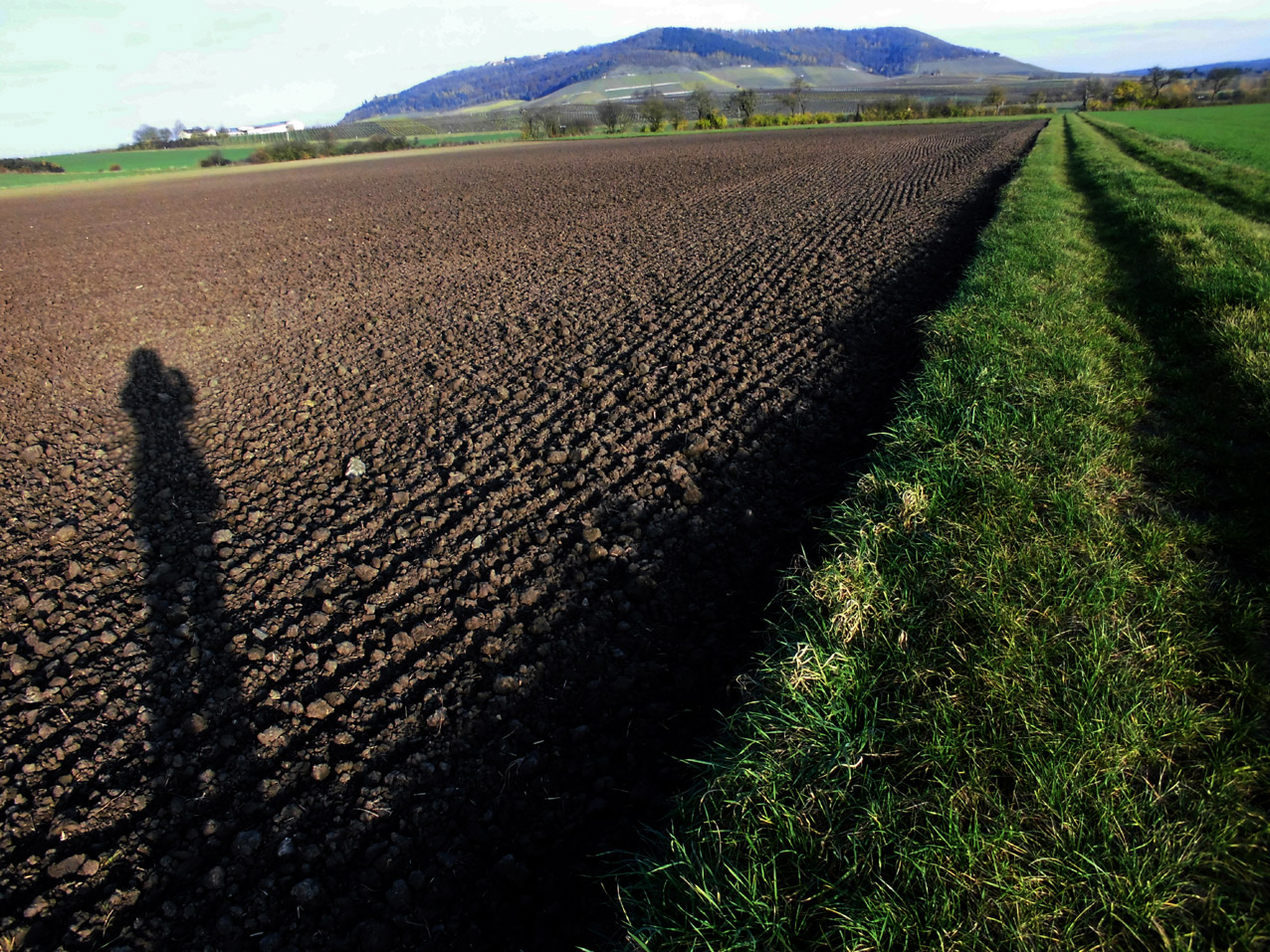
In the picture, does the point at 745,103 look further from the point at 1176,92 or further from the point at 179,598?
the point at 179,598

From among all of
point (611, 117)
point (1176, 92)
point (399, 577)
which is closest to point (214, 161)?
point (611, 117)

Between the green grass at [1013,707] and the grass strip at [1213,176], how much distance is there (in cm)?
1095

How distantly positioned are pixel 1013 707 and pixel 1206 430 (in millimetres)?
3299

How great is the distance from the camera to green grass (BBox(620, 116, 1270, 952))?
6.45 feet

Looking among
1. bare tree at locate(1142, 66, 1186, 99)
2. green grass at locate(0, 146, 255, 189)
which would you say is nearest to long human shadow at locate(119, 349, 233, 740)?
green grass at locate(0, 146, 255, 189)

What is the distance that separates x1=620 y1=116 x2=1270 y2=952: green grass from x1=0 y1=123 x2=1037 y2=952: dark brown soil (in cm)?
66

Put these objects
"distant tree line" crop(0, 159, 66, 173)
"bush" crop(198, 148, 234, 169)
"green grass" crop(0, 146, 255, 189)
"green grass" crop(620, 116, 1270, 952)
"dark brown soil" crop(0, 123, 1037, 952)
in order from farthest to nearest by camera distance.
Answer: "bush" crop(198, 148, 234, 169)
"distant tree line" crop(0, 159, 66, 173)
"green grass" crop(0, 146, 255, 189)
"dark brown soil" crop(0, 123, 1037, 952)
"green grass" crop(620, 116, 1270, 952)

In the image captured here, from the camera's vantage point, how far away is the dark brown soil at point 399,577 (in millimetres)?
2779

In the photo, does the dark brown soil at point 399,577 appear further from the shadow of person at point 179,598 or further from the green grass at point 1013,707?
the green grass at point 1013,707

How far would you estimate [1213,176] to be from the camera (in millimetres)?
15258

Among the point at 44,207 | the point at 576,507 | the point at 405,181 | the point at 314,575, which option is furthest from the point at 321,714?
the point at 44,207

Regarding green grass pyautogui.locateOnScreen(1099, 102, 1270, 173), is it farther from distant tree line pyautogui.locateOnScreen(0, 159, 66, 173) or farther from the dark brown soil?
distant tree line pyautogui.locateOnScreen(0, 159, 66, 173)

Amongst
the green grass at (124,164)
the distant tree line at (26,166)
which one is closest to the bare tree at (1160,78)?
the green grass at (124,164)

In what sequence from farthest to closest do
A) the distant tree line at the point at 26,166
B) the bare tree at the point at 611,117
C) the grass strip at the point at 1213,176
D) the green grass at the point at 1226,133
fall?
1. the bare tree at the point at 611,117
2. the distant tree line at the point at 26,166
3. the green grass at the point at 1226,133
4. the grass strip at the point at 1213,176
